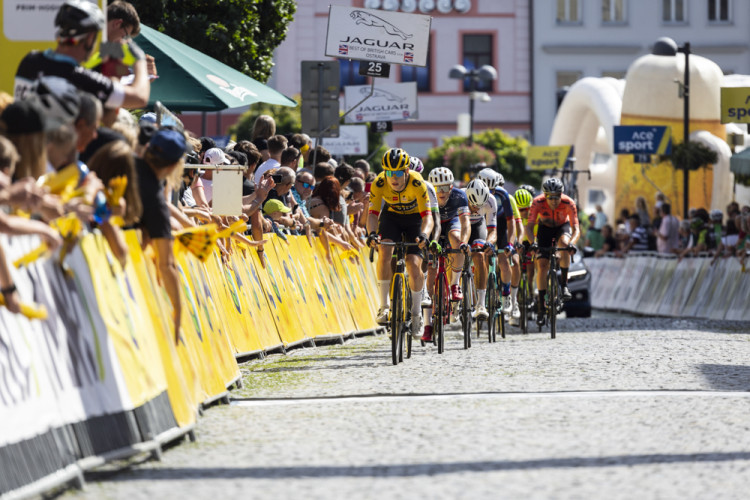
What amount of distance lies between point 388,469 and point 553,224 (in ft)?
41.0

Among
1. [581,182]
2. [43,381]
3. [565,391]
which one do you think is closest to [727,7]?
[581,182]

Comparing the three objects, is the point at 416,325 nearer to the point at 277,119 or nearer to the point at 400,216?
the point at 400,216

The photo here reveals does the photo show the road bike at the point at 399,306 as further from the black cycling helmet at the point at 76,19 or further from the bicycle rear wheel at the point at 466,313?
the black cycling helmet at the point at 76,19

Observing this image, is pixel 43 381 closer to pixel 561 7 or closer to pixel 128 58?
pixel 128 58

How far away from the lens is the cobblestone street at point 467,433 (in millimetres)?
6922

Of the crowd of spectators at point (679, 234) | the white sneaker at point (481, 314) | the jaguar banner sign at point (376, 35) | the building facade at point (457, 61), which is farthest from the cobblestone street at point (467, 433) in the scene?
the building facade at point (457, 61)

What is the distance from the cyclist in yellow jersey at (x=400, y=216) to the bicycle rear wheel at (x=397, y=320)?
0.33 metres

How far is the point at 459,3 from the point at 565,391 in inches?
2345

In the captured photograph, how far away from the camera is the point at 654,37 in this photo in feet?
228

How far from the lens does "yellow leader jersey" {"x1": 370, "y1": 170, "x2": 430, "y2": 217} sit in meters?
14.7

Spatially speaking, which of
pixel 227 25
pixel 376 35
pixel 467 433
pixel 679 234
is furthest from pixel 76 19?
pixel 679 234

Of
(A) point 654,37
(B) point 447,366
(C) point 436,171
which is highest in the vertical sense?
(A) point 654,37

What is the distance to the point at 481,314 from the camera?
17.5 m

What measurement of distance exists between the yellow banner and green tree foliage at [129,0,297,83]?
914cm
